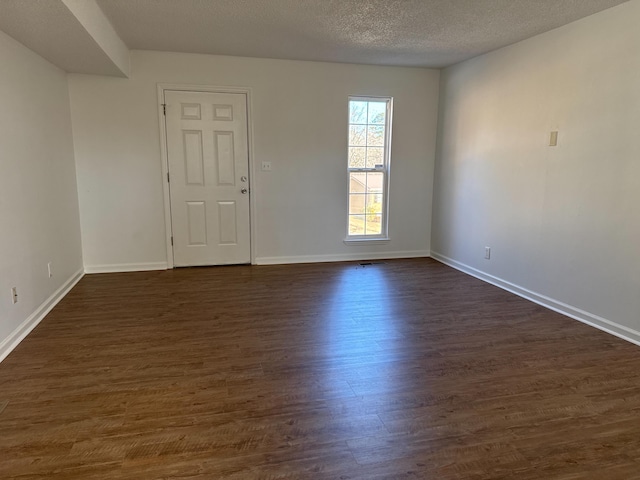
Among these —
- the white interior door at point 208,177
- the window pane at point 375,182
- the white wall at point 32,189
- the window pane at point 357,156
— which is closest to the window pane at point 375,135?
the window pane at point 357,156

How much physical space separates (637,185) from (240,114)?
3826mm

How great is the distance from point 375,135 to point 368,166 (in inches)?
15.9

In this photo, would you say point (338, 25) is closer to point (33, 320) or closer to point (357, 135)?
point (357, 135)

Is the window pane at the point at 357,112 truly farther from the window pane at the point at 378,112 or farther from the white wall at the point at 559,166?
the white wall at the point at 559,166

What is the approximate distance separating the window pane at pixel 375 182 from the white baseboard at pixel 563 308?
1405 mm

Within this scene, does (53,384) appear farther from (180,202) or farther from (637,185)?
(637,185)

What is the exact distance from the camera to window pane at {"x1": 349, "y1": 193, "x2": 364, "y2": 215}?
5.33 metres

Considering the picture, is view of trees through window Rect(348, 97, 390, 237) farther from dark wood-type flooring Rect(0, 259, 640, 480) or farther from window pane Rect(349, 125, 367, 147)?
dark wood-type flooring Rect(0, 259, 640, 480)

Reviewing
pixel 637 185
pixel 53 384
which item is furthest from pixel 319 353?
pixel 637 185

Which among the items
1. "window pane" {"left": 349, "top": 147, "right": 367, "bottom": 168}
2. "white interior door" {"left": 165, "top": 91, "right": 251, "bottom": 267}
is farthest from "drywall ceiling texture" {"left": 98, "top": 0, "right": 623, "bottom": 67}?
"window pane" {"left": 349, "top": 147, "right": 367, "bottom": 168}

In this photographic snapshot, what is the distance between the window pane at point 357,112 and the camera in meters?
5.12

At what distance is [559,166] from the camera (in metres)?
3.51

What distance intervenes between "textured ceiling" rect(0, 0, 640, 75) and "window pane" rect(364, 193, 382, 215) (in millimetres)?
1710

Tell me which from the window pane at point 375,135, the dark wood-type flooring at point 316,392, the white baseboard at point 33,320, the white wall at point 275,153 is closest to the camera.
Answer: the dark wood-type flooring at point 316,392
